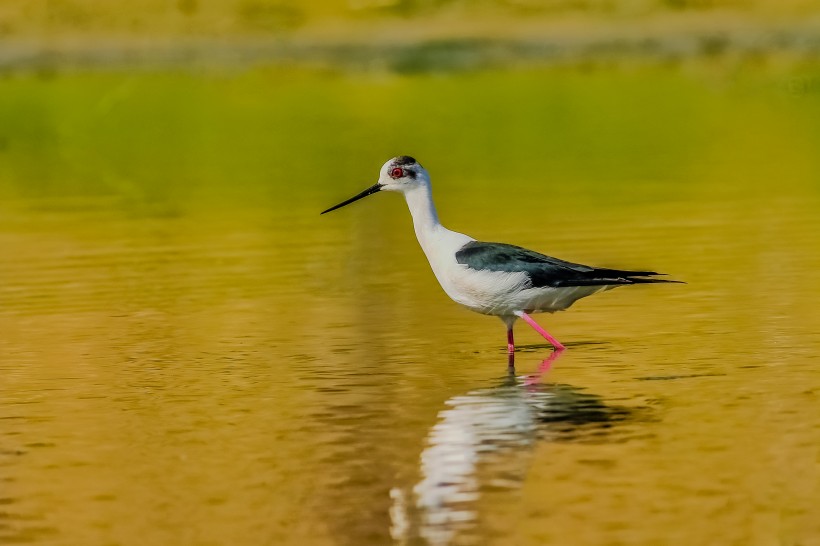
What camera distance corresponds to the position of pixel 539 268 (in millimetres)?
14516

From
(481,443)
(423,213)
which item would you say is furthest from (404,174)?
(481,443)

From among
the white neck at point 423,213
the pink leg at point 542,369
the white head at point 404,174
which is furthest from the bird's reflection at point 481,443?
the white head at point 404,174

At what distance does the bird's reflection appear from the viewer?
10.5m

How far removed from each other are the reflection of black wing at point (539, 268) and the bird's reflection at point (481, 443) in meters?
0.63

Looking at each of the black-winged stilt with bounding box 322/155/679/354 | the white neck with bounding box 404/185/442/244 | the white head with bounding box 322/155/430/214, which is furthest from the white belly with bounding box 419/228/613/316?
the white head with bounding box 322/155/430/214

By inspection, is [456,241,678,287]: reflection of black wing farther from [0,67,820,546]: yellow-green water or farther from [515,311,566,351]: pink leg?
[0,67,820,546]: yellow-green water

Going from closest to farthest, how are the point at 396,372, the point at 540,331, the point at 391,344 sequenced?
the point at 396,372
the point at 540,331
the point at 391,344

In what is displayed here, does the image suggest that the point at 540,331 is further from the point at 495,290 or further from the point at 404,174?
the point at 404,174

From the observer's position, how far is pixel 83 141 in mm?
50375

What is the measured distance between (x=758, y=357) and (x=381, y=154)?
2646 centimetres

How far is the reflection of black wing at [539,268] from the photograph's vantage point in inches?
569

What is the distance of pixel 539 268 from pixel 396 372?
1.24 m

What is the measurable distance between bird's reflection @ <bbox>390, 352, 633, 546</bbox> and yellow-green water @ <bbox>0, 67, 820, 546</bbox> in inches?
1.0

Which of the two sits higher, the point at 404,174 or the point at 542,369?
the point at 404,174
